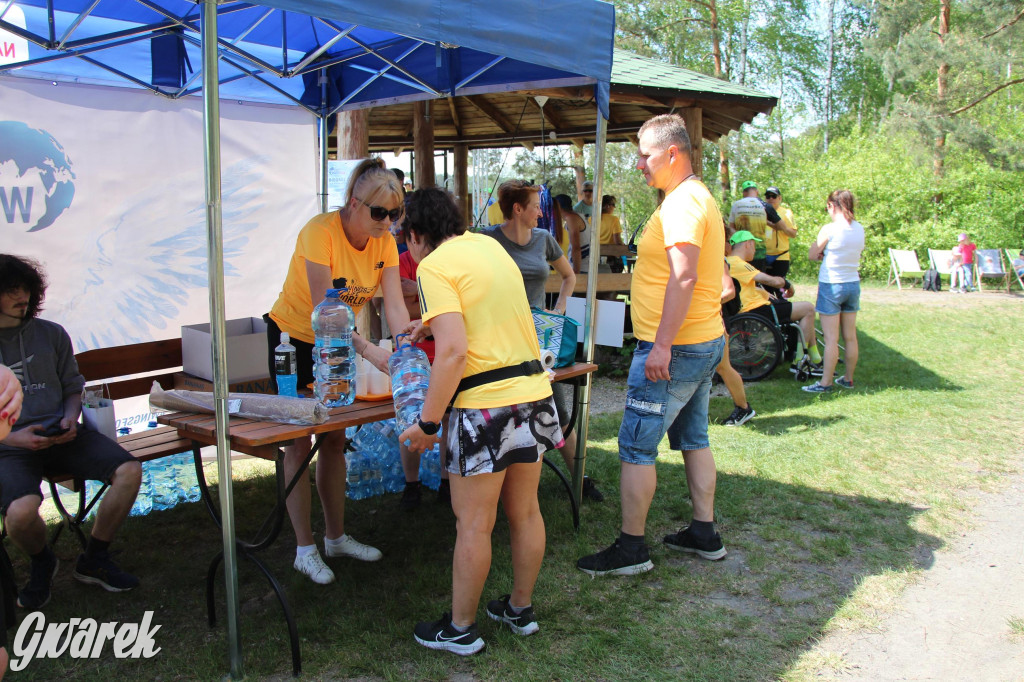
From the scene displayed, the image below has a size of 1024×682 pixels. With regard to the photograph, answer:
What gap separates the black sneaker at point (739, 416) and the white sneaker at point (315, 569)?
356 centimetres

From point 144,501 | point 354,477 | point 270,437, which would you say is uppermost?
point 270,437

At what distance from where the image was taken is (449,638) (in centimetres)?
268

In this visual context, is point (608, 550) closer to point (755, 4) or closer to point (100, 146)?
point (100, 146)

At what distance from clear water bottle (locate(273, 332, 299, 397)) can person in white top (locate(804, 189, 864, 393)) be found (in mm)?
5154

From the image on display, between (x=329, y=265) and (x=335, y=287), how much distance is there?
9 centimetres

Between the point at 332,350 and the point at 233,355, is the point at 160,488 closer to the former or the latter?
the point at 233,355

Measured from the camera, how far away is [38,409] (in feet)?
10.2

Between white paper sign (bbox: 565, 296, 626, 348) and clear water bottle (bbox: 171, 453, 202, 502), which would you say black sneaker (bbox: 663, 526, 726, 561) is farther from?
clear water bottle (bbox: 171, 453, 202, 502)

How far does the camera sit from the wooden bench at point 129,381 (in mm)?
3410

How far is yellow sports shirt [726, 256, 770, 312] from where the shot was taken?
729 centimetres

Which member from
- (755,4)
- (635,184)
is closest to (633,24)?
(635,184)

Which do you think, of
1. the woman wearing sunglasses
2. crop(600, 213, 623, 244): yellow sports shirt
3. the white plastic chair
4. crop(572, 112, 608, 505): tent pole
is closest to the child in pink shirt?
the white plastic chair

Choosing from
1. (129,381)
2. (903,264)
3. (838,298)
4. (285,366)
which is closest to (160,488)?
(129,381)

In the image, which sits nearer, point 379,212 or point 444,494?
point 379,212
